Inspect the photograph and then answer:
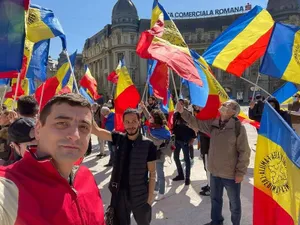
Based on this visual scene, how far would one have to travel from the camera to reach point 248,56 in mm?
4625

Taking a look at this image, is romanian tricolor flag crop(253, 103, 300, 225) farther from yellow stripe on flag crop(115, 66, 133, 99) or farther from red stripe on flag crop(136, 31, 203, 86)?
yellow stripe on flag crop(115, 66, 133, 99)

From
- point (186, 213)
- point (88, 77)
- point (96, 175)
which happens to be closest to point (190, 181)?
point (186, 213)

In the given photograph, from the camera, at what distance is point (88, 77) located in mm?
10539

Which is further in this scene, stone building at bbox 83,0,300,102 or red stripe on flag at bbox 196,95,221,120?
stone building at bbox 83,0,300,102

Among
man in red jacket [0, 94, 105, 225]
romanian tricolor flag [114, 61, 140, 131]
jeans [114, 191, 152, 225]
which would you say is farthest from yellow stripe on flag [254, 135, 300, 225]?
romanian tricolor flag [114, 61, 140, 131]

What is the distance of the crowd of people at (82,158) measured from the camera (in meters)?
1.11

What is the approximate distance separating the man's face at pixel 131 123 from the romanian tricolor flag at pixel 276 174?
1.22 meters

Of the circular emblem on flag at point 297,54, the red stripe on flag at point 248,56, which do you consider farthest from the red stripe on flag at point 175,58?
the circular emblem on flag at point 297,54

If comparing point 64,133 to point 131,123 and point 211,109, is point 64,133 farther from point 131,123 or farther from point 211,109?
point 211,109

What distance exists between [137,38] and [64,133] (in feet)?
196

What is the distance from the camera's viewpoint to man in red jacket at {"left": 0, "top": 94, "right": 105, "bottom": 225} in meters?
1.04

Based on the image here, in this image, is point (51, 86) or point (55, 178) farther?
point (51, 86)

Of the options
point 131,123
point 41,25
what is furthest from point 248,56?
point 41,25

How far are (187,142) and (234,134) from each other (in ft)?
8.06
